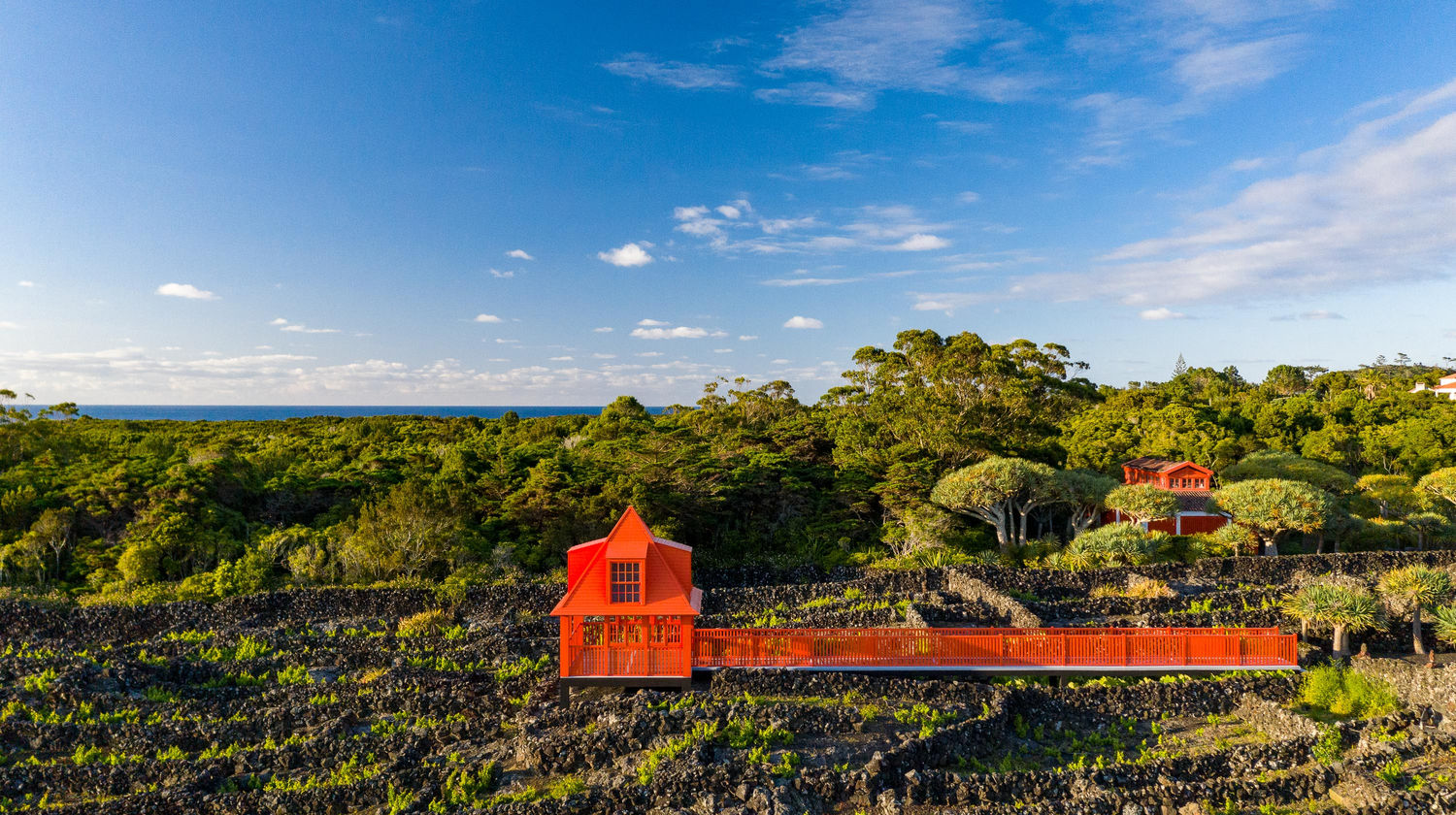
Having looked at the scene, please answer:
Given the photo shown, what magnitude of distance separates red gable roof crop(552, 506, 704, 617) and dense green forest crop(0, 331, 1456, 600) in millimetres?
13977

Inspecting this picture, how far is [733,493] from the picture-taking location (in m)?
37.3

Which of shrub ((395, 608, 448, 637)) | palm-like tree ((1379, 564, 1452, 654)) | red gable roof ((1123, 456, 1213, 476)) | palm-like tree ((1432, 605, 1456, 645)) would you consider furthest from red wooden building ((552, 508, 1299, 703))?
red gable roof ((1123, 456, 1213, 476))

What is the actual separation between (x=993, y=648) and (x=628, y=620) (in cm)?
968

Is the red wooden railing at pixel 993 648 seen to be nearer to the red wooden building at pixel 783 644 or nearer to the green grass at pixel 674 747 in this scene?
the red wooden building at pixel 783 644

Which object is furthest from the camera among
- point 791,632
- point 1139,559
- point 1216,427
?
point 1216,427

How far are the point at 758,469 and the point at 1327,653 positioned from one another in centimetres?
2416

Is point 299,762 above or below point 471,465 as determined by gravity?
below

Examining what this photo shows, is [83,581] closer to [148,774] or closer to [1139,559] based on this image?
[148,774]

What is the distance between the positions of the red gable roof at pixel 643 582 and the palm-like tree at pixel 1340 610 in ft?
55.6

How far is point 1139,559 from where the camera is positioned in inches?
1177

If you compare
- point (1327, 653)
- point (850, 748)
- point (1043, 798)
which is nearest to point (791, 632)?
point (850, 748)

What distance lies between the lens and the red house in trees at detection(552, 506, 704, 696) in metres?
18.5

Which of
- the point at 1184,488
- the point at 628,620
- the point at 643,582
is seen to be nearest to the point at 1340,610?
the point at 643,582

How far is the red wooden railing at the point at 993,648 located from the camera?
61.2 feet
